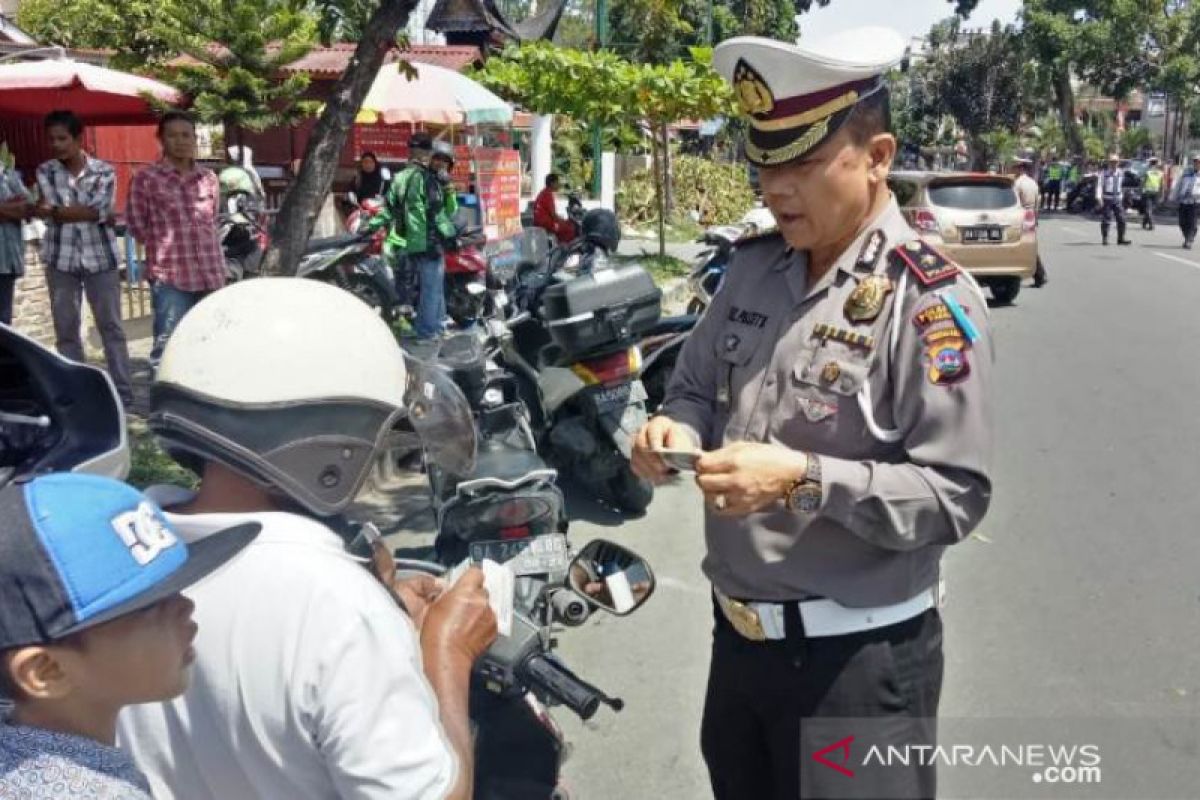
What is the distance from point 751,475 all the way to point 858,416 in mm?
233

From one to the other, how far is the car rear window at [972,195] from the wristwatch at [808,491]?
39.8ft

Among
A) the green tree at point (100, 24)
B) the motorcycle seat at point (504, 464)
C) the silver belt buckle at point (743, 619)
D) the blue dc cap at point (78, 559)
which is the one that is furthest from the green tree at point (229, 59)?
the blue dc cap at point (78, 559)

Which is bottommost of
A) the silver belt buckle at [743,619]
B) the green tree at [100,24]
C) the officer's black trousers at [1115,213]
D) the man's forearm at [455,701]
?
the officer's black trousers at [1115,213]

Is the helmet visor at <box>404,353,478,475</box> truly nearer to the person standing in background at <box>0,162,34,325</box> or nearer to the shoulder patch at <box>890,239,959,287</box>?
the shoulder patch at <box>890,239,959,287</box>

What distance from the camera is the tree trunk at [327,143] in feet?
15.0

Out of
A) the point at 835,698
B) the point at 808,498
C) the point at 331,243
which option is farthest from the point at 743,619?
the point at 331,243

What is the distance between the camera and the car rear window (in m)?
13.0

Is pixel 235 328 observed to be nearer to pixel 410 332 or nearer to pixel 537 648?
pixel 537 648

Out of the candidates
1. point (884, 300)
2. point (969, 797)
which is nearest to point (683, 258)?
point (969, 797)

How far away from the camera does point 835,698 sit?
1860 mm

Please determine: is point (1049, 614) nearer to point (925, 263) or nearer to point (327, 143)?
point (925, 263)

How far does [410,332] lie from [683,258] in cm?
807

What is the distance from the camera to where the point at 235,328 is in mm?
1494

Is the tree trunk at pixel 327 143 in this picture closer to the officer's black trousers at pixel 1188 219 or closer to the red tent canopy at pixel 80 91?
the red tent canopy at pixel 80 91
